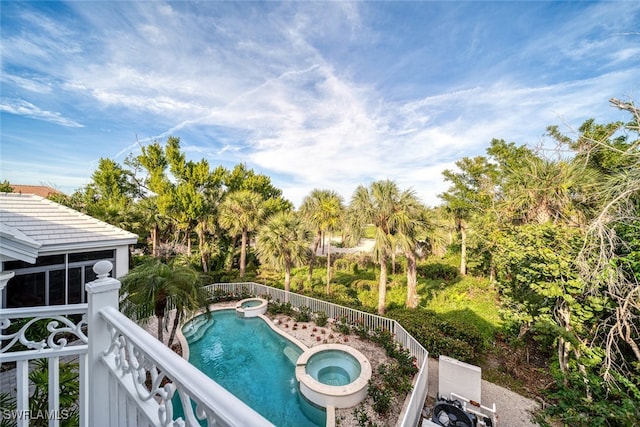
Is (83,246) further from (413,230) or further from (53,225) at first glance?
(413,230)

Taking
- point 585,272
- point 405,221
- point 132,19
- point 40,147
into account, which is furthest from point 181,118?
point 585,272

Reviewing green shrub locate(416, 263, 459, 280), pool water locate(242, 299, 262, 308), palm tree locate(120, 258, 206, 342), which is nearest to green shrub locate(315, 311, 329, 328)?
pool water locate(242, 299, 262, 308)

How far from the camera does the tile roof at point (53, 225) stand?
6.74 metres

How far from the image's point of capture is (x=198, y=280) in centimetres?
689

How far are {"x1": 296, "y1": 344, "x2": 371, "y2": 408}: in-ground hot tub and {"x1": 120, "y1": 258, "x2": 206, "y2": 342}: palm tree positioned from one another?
12.3 ft

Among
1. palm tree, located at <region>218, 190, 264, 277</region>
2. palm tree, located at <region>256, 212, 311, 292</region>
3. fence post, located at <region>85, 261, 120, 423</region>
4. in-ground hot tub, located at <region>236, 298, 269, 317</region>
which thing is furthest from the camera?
palm tree, located at <region>218, 190, 264, 277</region>

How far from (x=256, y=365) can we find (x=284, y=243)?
5412 mm

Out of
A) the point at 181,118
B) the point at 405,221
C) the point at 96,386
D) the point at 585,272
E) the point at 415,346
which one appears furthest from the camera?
the point at 181,118

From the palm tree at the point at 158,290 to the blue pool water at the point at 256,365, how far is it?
256 cm

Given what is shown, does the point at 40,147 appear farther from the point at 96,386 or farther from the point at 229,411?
the point at 229,411

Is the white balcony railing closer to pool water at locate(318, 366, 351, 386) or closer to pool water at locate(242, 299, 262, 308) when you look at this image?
pool water at locate(318, 366, 351, 386)

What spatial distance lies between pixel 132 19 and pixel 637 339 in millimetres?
12991

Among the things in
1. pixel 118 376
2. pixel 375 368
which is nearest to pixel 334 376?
pixel 375 368

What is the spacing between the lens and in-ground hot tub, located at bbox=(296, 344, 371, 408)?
6.04m
